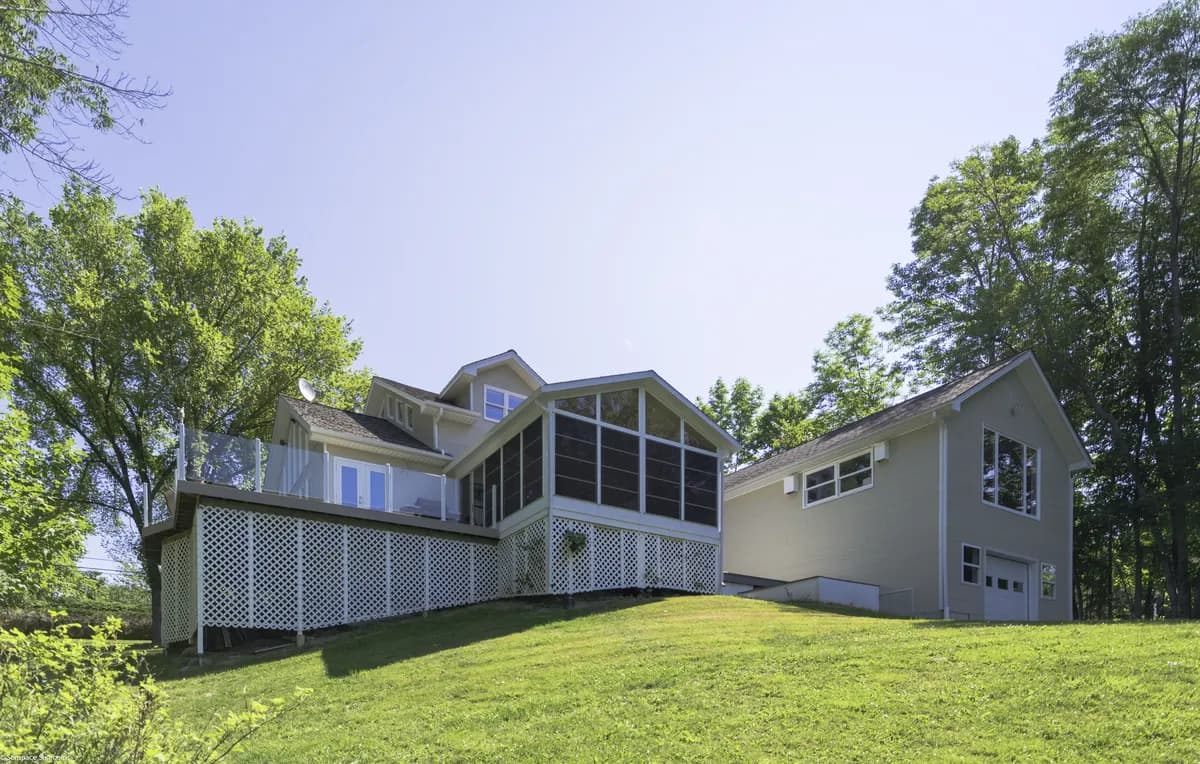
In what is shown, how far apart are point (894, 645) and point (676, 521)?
32.3 feet

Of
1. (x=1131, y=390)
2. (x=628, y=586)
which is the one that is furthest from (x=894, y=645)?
(x=1131, y=390)

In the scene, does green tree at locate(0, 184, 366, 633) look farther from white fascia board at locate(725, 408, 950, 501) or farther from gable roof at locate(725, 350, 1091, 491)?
gable roof at locate(725, 350, 1091, 491)

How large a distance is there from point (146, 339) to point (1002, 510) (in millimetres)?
23026

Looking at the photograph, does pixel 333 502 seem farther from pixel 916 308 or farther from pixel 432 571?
pixel 916 308

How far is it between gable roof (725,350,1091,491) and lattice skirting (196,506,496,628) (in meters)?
8.93

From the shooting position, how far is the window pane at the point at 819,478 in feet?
77.1

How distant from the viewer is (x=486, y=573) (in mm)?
21000

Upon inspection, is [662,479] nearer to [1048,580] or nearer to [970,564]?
[970,564]

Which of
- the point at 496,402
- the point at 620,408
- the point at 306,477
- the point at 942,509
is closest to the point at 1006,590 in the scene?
the point at 942,509

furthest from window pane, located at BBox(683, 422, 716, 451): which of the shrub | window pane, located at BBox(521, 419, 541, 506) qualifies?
the shrub

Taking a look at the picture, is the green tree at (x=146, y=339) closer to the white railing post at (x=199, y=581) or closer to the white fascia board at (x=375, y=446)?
the white fascia board at (x=375, y=446)

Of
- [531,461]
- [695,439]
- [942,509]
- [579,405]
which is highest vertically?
[579,405]

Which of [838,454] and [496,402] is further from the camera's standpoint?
[496,402]

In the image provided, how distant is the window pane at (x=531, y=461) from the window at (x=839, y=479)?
7.87m
